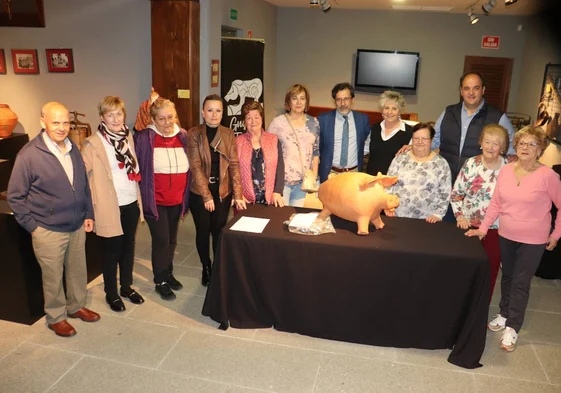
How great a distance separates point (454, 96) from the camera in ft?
27.9

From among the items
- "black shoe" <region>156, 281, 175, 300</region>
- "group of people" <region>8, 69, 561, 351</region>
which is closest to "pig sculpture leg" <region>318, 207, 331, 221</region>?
"group of people" <region>8, 69, 561, 351</region>

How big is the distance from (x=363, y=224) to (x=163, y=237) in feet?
4.61

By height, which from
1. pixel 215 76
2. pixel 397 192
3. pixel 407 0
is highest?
pixel 407 0

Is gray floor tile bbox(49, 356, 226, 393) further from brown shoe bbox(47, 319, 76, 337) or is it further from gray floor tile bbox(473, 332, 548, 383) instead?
gray floor tile bbox(473, 332, 548, 383)

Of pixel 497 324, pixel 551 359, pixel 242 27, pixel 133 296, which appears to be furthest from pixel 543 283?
pixel 242 27

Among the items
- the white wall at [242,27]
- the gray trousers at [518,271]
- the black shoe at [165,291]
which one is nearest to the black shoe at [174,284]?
the black shoe at [165,291]

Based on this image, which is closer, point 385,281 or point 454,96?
point 385,281

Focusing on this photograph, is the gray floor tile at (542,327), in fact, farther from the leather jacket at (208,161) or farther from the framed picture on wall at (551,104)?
the framed picture on wall at (551,104)

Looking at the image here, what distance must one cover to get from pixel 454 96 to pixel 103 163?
7182mm

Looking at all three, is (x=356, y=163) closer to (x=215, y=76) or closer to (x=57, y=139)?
(x=57, y=139)

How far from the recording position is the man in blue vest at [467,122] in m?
3.40

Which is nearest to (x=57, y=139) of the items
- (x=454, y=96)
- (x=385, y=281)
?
(x=385, y=281)

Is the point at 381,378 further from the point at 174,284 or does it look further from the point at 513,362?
the point at 174,284

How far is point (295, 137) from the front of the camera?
350 cm
